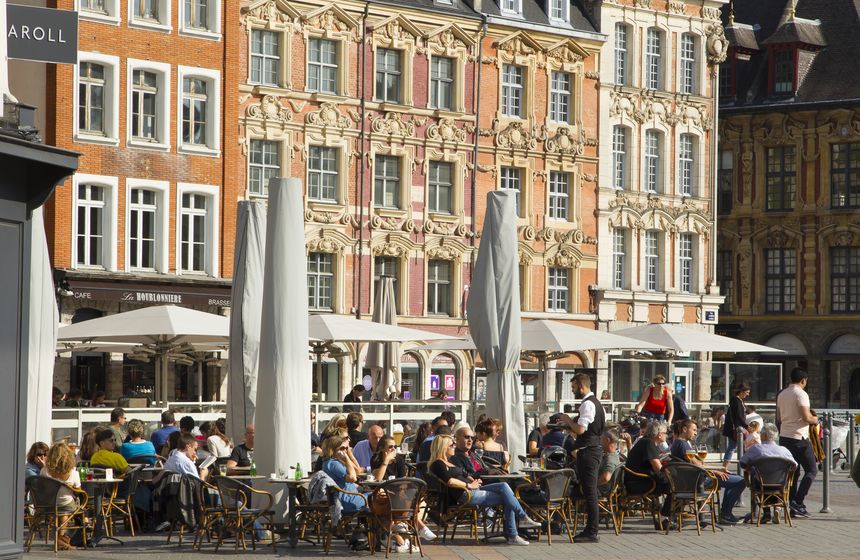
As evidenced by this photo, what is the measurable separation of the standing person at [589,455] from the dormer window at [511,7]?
29.2 meters

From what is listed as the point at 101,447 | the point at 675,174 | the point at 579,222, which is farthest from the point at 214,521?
the point at 675,174

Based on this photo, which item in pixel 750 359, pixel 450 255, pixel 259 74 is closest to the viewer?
pixel 259 74

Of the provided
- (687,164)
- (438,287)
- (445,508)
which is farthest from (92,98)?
(445,508)

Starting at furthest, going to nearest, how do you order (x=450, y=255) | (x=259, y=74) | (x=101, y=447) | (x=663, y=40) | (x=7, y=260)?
(x=663, y=40), (x=450, y=255), (x=259, y=74), (x=101, y=447), (x=7, y=260)

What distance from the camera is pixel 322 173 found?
4228 cm

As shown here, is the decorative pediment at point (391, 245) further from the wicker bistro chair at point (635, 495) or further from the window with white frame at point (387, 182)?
the wicker bistro chair at point (635, 495)

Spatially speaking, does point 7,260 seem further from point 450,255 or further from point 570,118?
Result: point 570,118

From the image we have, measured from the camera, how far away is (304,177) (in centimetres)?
4178

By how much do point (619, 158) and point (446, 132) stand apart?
621 centimetres

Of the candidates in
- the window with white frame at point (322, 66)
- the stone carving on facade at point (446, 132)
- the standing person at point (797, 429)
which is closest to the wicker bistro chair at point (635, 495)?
the standing person at point (797, 429)

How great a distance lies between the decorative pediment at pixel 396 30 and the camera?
43000 millimetres

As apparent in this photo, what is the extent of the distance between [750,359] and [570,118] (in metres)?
14.0

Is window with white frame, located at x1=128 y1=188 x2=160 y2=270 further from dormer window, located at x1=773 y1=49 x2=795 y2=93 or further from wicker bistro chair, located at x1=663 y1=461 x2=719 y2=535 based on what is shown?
dormer window, located at x1=773 y1=49 x2=795 y2=93

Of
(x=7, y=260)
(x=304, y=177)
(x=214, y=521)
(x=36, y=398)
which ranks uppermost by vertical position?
(x=304, y=177)
